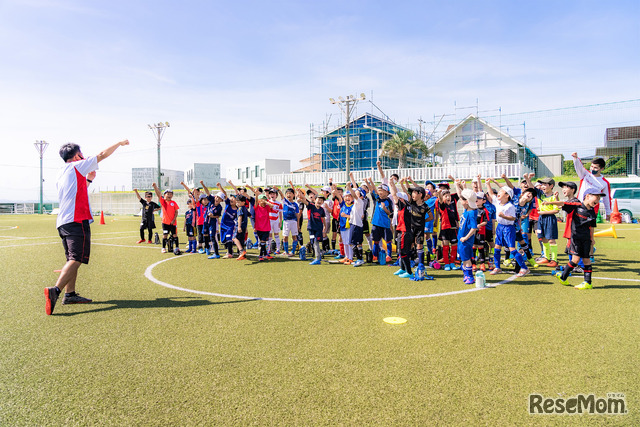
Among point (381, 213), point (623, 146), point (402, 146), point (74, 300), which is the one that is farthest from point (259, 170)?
point (74, 300)

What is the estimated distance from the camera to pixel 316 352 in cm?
414

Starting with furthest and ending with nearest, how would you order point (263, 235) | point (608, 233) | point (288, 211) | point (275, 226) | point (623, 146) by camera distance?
point (623, 146), point (608, 233), point (275, 226), point (288, 211), point (263, 235)

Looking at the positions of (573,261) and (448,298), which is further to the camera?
(573,261)

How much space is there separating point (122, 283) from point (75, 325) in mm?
2734

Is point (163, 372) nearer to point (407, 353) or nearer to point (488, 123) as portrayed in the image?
point (407, 353)

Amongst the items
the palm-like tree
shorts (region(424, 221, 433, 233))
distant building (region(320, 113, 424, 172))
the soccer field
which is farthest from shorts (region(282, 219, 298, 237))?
distant building (region(320, 113, 424, 172))

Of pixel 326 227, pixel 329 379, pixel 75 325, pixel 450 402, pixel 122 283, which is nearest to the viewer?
pixel 450 402

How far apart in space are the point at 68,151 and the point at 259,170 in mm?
46816

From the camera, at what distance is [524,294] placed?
21.5 feet

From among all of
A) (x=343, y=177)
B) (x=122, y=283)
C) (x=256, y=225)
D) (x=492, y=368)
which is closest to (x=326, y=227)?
(x=256, y=225)

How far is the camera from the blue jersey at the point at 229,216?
36.2ft

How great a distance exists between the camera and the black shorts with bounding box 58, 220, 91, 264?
5863 millimetres

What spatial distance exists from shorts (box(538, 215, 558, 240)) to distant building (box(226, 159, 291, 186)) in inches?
1642

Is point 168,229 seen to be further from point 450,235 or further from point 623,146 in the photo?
point 623,146
